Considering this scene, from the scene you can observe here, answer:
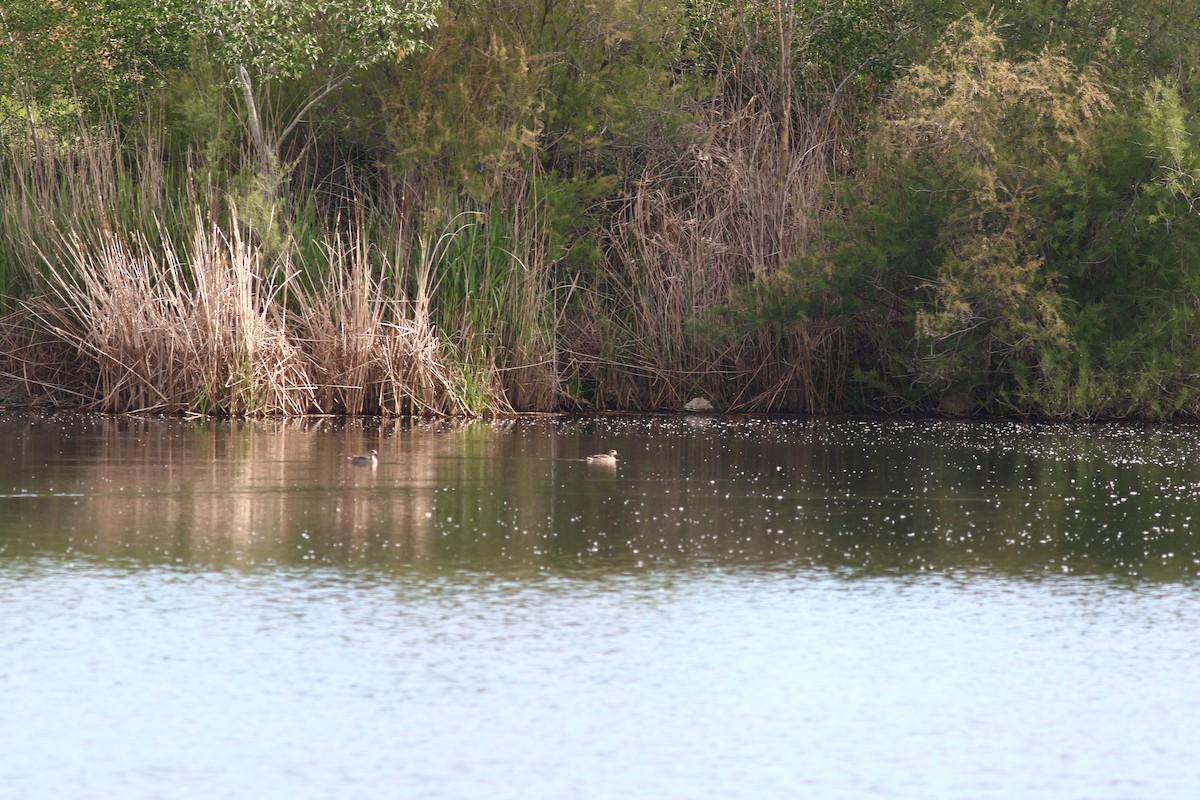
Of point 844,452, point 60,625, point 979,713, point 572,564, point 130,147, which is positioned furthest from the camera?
point 130,147

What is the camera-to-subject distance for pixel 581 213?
2245 centimetres

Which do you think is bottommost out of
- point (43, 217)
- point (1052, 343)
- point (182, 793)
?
point (182, 793)

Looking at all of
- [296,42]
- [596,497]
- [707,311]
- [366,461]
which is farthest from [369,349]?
[596,497]

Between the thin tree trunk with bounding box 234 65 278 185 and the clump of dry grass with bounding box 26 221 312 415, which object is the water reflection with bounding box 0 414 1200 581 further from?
the thin tree trunk with bounding box 234 65 278 185

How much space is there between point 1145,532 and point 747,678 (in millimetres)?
4928

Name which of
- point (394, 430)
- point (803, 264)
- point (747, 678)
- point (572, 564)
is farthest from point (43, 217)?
point (747, 678)

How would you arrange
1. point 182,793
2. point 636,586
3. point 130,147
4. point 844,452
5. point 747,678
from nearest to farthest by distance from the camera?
1. point 182,793
2. point 747,678
3. point 636,586
4. point 844,452
5. point 130,147

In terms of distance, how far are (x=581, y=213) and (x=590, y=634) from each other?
1542 centimetres

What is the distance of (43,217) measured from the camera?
20.2 m

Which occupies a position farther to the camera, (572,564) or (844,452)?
(844,452)

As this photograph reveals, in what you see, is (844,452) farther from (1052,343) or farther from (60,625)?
(60,625)

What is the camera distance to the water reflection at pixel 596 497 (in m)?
9.66

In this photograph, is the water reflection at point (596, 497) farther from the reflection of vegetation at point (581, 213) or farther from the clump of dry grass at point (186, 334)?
the reflection of vegetation at point (581, 213)

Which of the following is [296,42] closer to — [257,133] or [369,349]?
[257,133]
